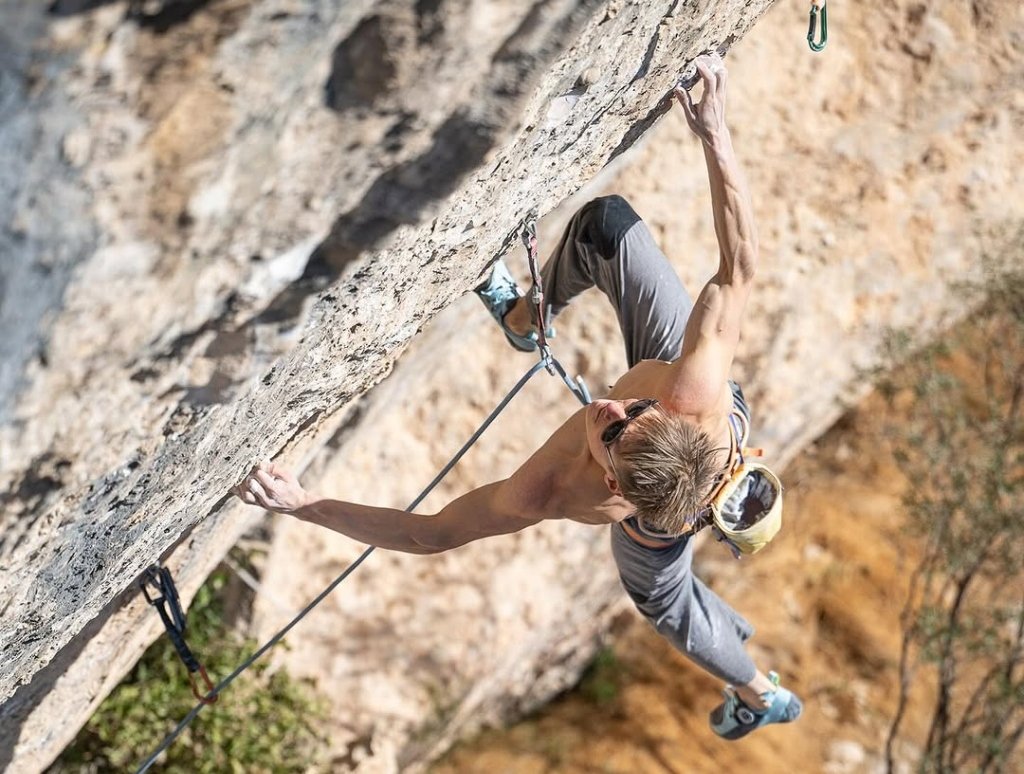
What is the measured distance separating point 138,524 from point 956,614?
4920 mm

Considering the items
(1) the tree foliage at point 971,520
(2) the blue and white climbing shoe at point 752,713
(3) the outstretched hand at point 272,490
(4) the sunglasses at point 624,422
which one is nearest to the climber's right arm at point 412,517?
(3) the outstretched hand at point 272,490

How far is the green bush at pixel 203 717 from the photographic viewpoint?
4371mm

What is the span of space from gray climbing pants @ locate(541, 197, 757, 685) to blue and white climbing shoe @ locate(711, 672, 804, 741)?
47 cm

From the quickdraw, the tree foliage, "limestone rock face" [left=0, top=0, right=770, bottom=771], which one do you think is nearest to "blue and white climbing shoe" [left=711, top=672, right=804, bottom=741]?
the quickdraw

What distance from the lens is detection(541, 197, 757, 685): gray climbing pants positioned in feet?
9.69

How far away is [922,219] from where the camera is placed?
596 cm

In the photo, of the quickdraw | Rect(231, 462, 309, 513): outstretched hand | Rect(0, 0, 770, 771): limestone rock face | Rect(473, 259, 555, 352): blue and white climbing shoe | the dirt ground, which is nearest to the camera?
Rect(0, 0, 770, 771): limestone rock face

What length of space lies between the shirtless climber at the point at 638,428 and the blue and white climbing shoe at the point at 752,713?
0.54m

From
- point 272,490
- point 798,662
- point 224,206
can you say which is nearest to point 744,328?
point 798,662

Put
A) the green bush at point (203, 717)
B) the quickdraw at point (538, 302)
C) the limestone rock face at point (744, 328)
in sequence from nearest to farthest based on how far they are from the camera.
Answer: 1. the quickdraw at point (538, 302)
2. the green bush at point (203, 717)
3. the limestone rock face at point (744, 328)

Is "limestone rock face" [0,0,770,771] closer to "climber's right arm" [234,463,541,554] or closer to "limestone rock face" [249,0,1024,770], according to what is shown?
"climber's right arm" [234,463,541,554]

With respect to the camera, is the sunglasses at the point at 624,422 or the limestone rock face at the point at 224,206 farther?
the sunglasses at the point at 624,422

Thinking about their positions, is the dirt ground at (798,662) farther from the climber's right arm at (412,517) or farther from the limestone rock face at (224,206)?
the limestone rock face at (224,206)

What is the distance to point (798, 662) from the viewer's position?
700 centimetres
